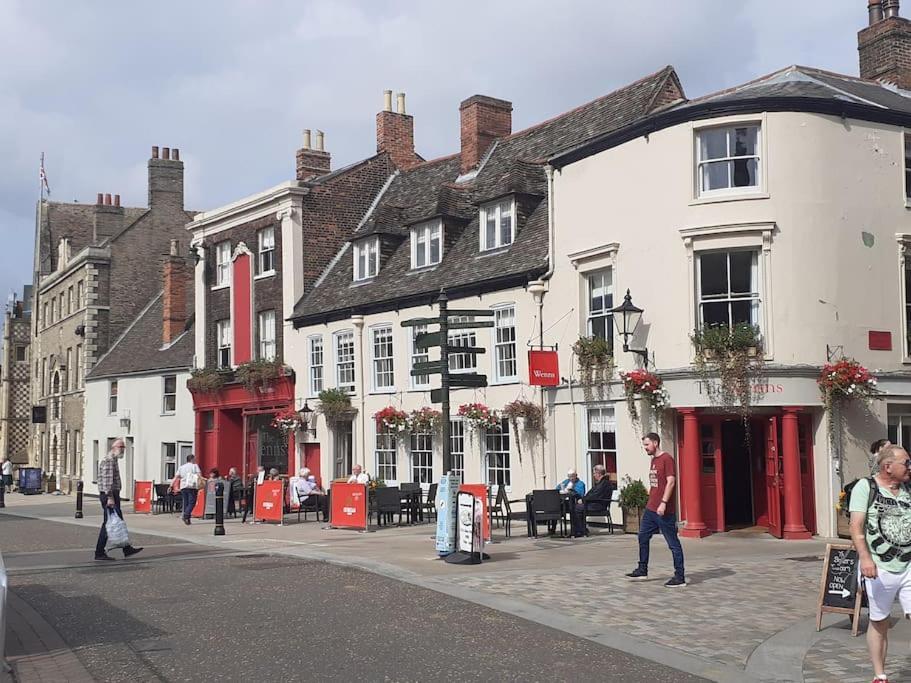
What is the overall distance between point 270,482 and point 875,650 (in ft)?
61.9

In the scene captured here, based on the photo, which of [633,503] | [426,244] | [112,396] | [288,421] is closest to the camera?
[633,503]

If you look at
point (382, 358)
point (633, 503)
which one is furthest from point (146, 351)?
point (633, 503)

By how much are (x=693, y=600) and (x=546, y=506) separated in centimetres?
756

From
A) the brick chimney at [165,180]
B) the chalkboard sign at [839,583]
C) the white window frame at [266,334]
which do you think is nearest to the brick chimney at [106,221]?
the brick chimney at [165,180]

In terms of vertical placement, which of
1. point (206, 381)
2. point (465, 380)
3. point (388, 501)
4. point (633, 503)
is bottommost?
point (388, 501)

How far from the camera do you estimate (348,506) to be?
21.7 meters

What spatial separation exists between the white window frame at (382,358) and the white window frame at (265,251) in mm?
6122

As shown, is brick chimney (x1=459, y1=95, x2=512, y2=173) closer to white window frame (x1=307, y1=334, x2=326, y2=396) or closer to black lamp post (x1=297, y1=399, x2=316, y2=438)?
white window frame (x1=307, y1=334, x2=326, y2=396)

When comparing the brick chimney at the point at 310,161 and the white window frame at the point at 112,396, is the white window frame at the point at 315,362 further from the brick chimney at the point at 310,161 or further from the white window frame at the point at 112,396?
the white window frame at the point at 112,396

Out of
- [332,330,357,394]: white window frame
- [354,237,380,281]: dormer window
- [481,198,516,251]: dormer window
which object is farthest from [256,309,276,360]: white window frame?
[481,198,516,251]: dormer window

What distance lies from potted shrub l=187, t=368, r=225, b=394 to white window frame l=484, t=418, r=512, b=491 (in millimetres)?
13450

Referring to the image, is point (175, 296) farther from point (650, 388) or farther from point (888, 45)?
point (888, 45)

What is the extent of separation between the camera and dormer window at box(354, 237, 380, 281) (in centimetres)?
2950

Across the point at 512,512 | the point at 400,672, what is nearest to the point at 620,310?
the point at 512,512
